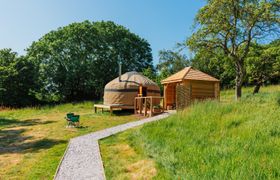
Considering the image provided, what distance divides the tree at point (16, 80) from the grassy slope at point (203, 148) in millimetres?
21104

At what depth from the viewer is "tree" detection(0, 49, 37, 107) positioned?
25.6m

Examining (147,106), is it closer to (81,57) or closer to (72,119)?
(72,119)

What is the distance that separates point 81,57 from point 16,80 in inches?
273

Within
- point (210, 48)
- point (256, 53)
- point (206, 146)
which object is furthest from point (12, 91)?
point (206, 146)

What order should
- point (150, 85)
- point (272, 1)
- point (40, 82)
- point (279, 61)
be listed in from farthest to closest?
point (40, 82) < point (279, 61) < point (150, 85) < point (272, 1)

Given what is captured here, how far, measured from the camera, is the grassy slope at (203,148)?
3783mm

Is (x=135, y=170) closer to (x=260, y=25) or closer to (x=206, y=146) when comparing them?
(x=206, y=146)

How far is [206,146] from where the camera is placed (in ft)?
16.3

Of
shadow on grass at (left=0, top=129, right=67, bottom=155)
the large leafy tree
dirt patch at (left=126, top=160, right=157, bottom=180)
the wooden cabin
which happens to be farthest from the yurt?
the large leafy tree

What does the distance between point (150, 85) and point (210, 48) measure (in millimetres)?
4193

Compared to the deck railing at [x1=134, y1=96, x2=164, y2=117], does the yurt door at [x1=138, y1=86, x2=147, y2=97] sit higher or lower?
higher

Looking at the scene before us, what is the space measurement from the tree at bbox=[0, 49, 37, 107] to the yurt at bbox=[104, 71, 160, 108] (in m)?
13.0

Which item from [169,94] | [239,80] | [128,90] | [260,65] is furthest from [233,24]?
[260,65]

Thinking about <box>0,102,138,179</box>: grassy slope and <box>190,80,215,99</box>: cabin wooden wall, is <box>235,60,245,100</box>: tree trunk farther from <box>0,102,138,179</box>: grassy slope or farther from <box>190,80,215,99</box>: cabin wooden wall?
<box>0,102,138,179</box>: grassy slope
